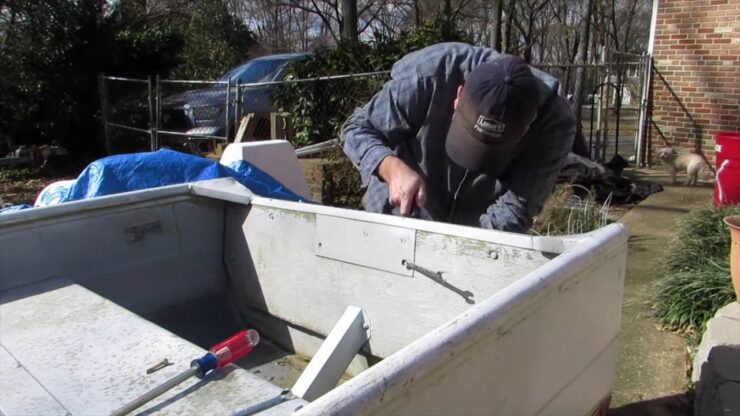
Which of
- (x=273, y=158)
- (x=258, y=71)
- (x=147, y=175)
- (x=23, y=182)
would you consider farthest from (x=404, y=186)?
(x=258, y=71)

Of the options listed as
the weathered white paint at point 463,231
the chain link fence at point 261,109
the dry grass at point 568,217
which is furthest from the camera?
the chain link fence at point 261,109

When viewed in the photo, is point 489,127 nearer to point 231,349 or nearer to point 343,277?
point 343,277

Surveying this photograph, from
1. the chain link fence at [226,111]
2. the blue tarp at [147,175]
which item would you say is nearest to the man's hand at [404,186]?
the blue tarp at [147,175]

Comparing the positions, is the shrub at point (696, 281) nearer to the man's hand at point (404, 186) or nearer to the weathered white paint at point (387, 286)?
the weathered white paint at point (387, 286)

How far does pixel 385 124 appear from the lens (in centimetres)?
264

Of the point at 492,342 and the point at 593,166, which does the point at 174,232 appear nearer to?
the point at 492,342

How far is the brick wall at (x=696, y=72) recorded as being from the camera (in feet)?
27.1

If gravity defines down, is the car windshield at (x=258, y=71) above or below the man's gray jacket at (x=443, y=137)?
above

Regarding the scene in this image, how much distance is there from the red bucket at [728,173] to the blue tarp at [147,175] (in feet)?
14.2

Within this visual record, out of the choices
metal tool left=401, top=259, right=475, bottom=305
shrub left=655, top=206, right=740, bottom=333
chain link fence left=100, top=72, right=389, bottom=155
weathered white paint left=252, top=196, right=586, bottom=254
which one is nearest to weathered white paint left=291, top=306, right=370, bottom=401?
metal tool left=401, top=259, right=475, bottom=305

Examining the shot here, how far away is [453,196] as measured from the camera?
110 inches

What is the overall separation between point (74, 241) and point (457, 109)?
5.40 ft

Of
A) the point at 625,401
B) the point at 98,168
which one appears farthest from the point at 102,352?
the point at 625,401

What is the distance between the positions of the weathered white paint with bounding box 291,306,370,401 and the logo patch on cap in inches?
31.9
